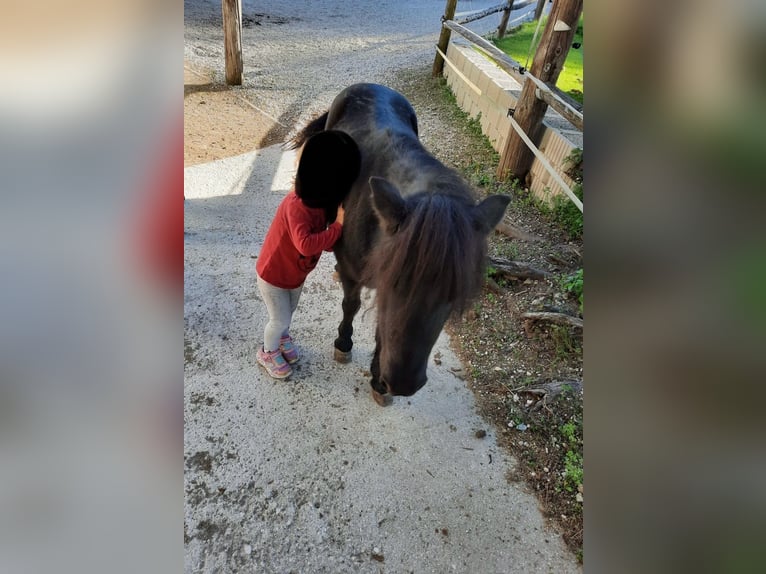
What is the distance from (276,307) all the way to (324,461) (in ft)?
3.20

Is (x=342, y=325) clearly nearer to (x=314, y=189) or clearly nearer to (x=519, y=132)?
(x=314, y=189)

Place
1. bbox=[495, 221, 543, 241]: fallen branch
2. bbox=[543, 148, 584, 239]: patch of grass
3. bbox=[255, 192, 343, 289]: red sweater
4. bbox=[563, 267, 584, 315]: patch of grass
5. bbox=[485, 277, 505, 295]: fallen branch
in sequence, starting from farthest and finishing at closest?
bbox=[495, 221, 543, 241]: fallen branch, bbox=[543, 148, 584, 239]: patch of grass, bbox=[485, 277, 505, 295]: fallen branch, bbox=[563, 267, 584, 315]: patch of grass, bbox=[255, 192, 343, 289]: red sweater

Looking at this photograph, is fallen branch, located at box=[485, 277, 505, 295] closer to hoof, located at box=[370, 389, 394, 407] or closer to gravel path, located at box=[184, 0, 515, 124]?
hoof, located at box=[370, 389, 394, 407]

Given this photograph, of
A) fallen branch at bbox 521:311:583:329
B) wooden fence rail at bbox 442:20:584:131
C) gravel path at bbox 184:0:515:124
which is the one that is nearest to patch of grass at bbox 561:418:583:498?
fallen branch at bbox 521:311:583:329

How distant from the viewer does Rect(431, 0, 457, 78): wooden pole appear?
8781 mm

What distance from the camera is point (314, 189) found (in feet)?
7.38

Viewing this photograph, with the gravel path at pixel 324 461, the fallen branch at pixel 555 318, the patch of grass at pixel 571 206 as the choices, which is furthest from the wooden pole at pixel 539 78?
the gravel path at pixel 324 461

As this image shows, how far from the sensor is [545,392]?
299 cm

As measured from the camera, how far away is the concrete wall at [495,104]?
486cm

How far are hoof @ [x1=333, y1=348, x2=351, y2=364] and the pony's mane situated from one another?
56.8 inches

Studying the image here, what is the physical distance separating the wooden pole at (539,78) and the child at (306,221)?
332 centimetres

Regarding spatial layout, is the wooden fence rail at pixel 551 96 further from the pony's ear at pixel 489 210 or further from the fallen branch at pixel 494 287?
the pony's ear at pixel 489 210
